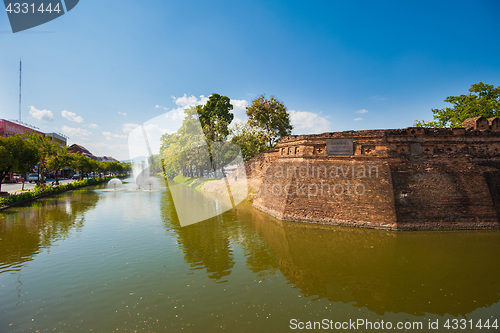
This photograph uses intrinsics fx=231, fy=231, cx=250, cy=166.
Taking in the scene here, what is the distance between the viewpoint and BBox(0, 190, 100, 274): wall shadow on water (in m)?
10.4

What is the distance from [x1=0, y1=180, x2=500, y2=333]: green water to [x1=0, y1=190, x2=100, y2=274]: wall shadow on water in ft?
0.33

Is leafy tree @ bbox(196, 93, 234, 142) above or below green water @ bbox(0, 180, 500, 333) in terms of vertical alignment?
above

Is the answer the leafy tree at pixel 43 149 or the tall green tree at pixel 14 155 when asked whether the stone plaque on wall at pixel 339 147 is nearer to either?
the tall green tree at pixel 14 155

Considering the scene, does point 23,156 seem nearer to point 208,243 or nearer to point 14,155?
point 14,155

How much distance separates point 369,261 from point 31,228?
19.2 meters

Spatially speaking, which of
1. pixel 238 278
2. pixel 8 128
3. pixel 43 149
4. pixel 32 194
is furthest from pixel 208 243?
pixel 8 128

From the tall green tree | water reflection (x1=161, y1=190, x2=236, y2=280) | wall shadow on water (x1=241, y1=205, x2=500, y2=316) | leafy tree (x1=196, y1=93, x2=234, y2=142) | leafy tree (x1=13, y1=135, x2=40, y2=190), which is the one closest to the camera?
wall shadow on water (x1=241, y1=205, x2=500, y2=316)

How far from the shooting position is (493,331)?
19.2ft

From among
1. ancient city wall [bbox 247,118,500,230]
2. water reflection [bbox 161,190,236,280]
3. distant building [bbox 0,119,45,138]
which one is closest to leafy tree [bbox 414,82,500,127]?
ancient city wall [bbox 247,118,500,230]

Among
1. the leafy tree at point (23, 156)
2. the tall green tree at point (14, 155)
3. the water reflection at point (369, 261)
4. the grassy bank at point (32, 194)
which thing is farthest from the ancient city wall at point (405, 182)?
the leafy tree at point (23, 156)

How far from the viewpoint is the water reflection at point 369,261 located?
7.16 m

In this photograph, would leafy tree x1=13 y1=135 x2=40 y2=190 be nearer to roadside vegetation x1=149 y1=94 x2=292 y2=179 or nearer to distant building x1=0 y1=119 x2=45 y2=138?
roadside vegetation x1=149 y1=94 x2=292 y2=179

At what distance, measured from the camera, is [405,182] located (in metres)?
13.9

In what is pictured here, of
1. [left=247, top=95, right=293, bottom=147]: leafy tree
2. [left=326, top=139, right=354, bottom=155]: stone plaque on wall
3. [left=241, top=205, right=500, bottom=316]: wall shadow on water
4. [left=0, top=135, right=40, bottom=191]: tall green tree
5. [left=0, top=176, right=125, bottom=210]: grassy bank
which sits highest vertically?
[left=247, top=95, right=293, bottom=147]: leafy tree
